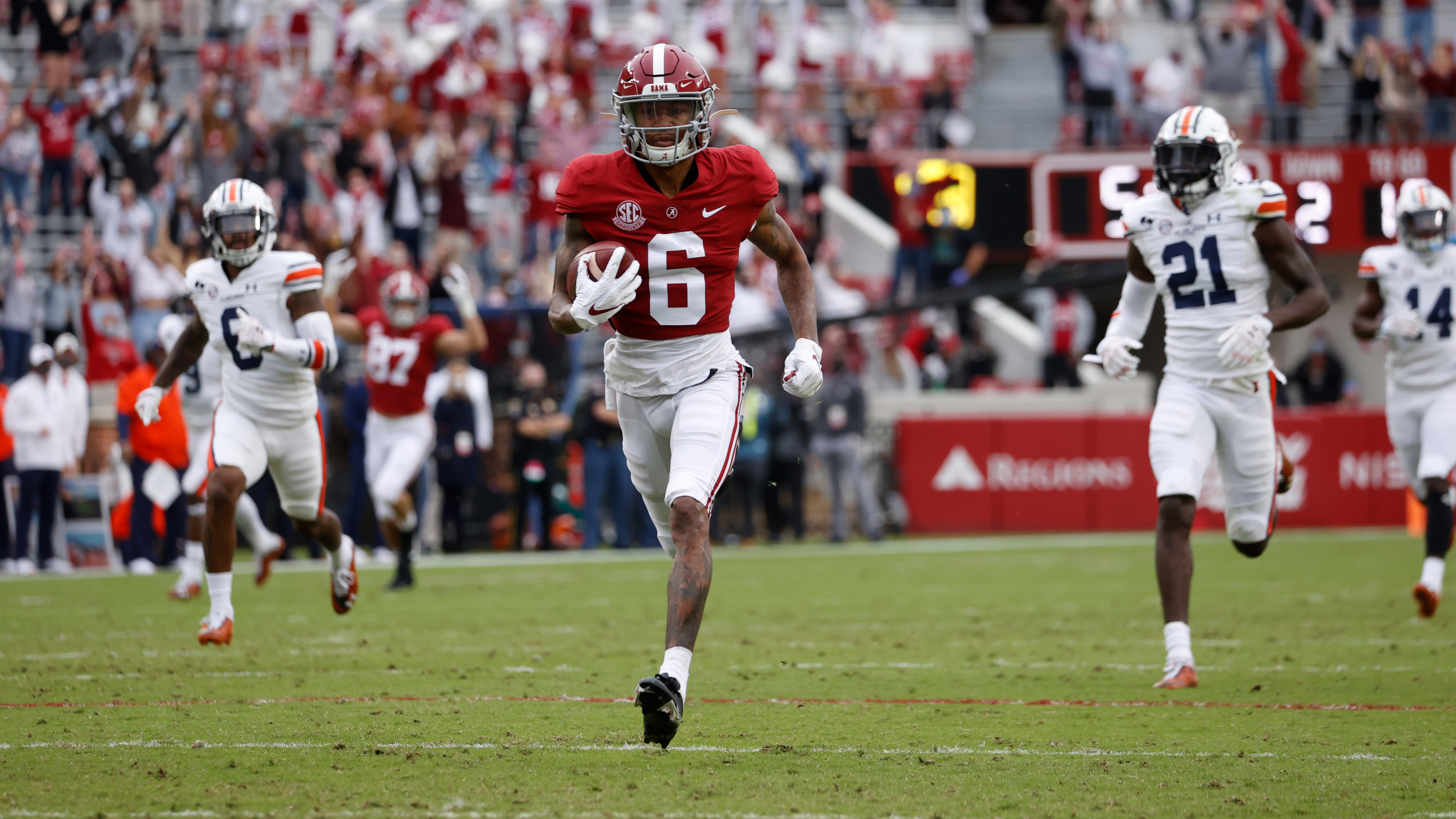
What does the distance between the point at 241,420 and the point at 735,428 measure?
3.29m

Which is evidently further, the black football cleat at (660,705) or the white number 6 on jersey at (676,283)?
the white number 6 on jersey at (676,283)

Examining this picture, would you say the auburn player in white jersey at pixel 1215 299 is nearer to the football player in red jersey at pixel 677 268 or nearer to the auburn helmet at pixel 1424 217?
the football player in red jersey at pixel 677 268

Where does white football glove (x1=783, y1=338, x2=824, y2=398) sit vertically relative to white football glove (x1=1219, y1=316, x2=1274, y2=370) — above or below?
below

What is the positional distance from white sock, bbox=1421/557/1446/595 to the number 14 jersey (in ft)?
15.2

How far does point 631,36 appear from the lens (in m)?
21.0

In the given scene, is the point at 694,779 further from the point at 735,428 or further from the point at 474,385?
the point at 474,385

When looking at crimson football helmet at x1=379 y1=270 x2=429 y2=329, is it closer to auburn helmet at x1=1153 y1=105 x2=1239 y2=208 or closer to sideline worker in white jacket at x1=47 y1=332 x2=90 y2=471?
sideline worker in white jacket at x1=47 y1=332 x2=90 y2=471

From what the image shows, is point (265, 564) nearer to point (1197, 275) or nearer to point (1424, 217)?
point (1197, 275)

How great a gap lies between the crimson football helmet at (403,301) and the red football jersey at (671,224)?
Result: 19.5 ft

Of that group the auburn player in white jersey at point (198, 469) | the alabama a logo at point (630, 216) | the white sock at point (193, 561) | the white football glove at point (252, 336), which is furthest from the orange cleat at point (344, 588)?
the alabama a logo at point (630, 216)

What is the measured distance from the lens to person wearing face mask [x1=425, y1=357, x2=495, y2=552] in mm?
13164

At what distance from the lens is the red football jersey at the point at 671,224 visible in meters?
5.29

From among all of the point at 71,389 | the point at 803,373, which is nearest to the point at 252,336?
the point at 803,373

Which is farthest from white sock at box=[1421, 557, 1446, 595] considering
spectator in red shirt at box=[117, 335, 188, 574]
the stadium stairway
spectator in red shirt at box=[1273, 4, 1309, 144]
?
the stadium stairway
